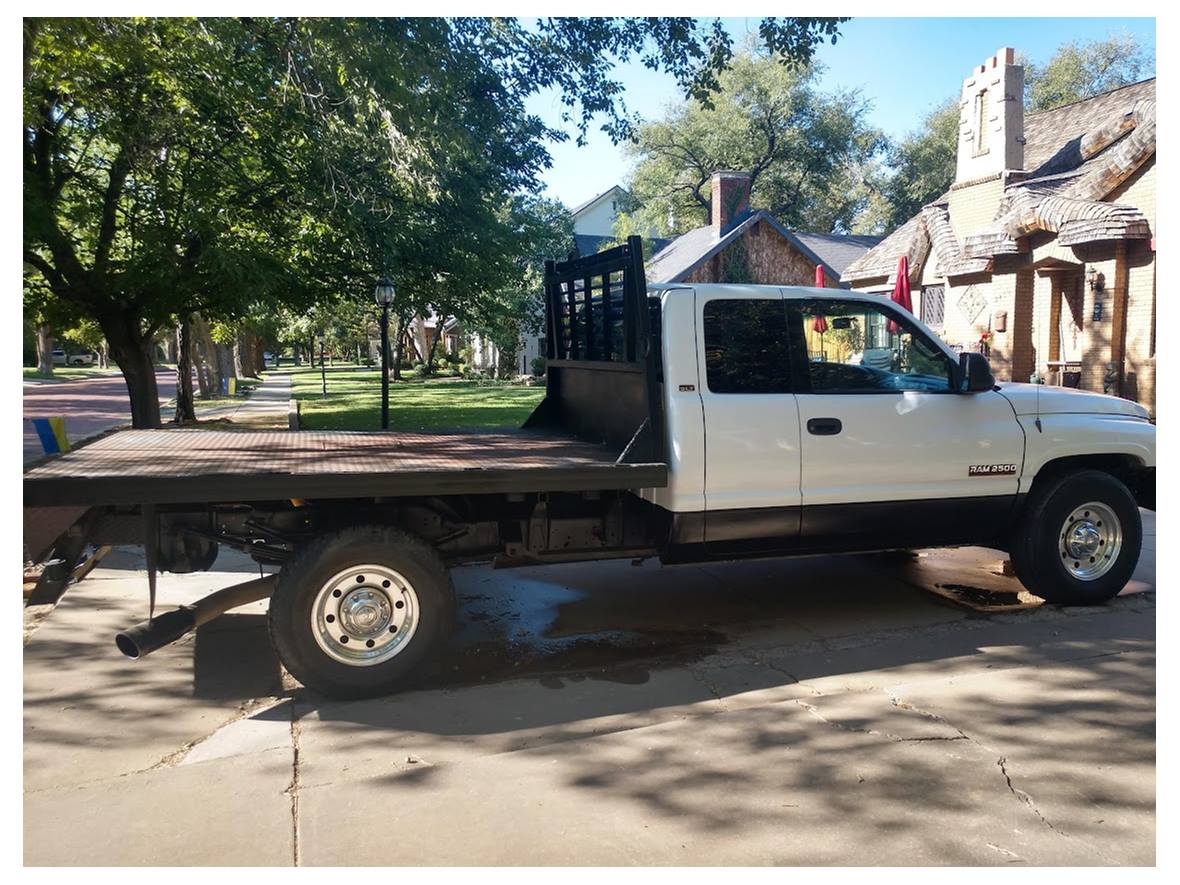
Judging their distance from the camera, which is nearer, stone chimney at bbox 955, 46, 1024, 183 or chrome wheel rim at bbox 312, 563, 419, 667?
chrome wheel rim at bbox 312, 563, 419, 667

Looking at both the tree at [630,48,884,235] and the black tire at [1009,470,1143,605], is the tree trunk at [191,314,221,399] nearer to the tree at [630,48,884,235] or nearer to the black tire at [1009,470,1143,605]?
the tree at [630,48,884,235]

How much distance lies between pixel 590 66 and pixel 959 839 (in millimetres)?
9596

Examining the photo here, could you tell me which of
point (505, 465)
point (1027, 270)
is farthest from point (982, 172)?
point (505, 465)

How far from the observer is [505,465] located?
4.88 m

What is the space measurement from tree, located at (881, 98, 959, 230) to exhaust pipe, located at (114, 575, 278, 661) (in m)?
53.3

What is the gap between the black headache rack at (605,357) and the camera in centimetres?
511

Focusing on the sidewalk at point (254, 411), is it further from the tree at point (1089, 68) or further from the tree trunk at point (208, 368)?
the tree at point (1089, 68)

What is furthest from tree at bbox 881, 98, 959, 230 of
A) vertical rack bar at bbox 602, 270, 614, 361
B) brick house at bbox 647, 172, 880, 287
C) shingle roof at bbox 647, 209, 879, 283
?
vertical rack bar at bbox 602, 270, 614, 361

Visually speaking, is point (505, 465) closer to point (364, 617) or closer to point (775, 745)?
point (364, 617)

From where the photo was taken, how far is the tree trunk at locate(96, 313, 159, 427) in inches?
566

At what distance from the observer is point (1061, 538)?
6020 mm

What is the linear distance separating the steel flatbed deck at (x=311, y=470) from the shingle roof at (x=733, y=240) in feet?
83.9

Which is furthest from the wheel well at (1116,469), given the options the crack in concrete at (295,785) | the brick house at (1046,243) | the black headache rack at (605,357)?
the brick house at (1046,243)

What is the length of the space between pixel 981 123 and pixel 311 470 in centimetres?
1890
